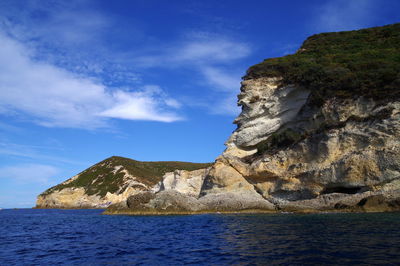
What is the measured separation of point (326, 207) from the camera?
1199 inches

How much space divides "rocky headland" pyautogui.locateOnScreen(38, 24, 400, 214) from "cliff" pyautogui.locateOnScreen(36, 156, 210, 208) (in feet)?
147

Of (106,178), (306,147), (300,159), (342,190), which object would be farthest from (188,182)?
(106,178)

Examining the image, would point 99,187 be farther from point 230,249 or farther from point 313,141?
point 230,249

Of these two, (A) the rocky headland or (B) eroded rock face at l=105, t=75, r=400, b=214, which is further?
(A) the rocky headland

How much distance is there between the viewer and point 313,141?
36.2 meters

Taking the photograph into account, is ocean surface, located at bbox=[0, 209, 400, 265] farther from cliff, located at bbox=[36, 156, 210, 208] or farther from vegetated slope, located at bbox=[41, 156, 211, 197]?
vegetated slope, located at bbox=[41, 156, 211, 197]

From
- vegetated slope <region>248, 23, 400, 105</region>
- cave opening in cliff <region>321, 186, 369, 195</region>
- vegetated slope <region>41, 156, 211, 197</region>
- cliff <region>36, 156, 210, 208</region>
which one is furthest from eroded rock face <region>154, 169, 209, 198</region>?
vegetated slope <region>41, 156, 211, 197</region>

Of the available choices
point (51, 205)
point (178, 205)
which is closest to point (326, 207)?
point (178, 205)

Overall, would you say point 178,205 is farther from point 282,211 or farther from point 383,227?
point 383,227

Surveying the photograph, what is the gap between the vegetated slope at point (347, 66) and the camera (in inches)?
1361

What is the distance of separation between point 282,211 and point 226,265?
82.1ft

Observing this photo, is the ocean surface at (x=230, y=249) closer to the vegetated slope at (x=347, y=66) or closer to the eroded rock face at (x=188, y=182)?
the vegetated slope at (x=347, y=66)

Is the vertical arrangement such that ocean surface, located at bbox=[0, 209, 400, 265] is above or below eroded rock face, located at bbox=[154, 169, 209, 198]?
below

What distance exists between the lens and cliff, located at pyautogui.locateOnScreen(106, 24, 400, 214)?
30.5m
